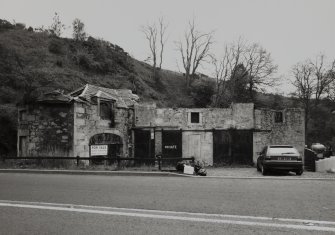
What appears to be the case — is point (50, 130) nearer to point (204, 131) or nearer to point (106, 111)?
point (106, 111)

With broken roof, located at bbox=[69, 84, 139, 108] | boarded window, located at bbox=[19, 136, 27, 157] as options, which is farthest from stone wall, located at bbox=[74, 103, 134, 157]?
boarded window, located at bbox=[19, 136, 27, 157]

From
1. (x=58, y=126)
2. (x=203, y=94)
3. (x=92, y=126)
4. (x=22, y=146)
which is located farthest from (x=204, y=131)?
(x=203, y=94)

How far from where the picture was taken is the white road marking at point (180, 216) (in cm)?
632

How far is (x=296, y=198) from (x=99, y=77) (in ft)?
140

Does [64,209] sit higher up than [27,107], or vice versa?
[27,107]

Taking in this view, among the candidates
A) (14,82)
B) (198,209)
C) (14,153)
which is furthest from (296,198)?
(14,82)

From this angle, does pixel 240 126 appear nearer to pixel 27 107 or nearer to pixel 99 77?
pixel 27 107

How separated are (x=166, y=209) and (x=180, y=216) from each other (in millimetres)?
760

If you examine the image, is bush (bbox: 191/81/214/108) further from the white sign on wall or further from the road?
the road

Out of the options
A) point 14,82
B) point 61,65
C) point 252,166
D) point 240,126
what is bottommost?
point 252,166

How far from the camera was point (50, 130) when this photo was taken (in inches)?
869

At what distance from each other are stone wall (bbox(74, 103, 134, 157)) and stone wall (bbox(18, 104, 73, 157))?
441 mm

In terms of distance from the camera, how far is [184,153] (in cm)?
2786

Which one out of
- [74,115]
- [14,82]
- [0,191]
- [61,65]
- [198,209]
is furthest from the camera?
[61,65]
